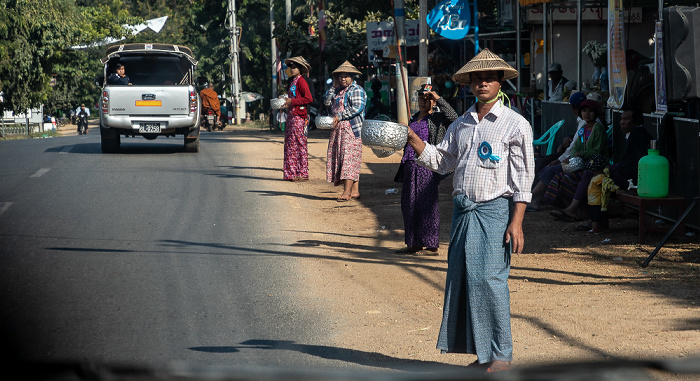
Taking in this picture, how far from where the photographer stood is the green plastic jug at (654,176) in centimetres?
821

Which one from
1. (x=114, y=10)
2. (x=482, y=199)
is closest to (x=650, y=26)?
(x=482, y=199)

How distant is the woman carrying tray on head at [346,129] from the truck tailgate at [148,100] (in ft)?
24.2

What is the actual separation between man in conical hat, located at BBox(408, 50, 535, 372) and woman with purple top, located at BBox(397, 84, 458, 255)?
318cm

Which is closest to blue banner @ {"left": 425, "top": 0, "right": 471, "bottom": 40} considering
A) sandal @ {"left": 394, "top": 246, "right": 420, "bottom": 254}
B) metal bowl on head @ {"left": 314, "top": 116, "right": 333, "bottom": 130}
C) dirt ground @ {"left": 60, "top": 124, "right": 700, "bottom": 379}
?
metal bowl on head @ {"left": 314, "top": 116, "right": 333, "bottom": 130}

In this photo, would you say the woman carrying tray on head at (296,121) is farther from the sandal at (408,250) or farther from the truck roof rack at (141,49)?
the truck roof rack at (141,49)

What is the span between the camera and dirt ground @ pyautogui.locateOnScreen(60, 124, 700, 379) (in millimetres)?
5109

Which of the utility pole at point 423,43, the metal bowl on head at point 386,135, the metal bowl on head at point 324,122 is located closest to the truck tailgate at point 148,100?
the utility pole at point 423,43

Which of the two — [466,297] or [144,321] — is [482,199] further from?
[144,321]

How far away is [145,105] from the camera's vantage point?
18.5 metres

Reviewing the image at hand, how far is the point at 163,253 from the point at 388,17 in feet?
79.2

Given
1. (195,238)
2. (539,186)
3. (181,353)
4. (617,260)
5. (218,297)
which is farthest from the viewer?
(539,186)

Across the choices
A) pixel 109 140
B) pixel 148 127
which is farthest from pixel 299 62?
pixel 109 140

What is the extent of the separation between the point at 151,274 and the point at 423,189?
270 centimetres

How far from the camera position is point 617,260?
25.5 ft
